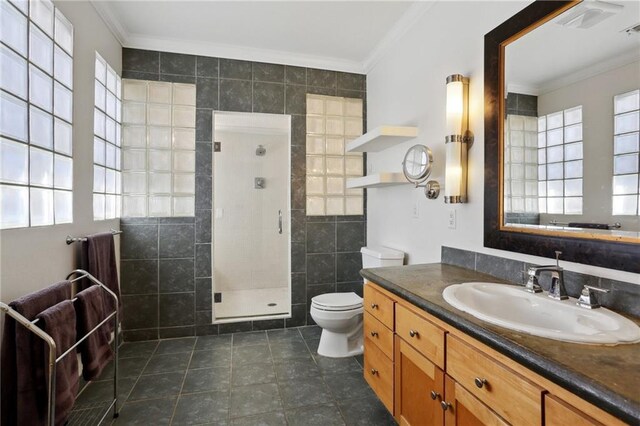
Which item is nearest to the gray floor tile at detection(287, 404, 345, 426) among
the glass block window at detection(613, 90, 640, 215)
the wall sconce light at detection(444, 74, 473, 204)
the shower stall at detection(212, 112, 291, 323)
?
the wall sconce light at detection(444, 74, 473, 204)

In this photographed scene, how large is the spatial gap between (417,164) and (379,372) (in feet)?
4.14

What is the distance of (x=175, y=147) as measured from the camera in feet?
8.78

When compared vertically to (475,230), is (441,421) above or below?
below

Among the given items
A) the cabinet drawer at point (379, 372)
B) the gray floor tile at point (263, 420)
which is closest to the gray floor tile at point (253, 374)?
the gray floor tile at point (263, 420)

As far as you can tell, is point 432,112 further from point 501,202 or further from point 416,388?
point 416,388

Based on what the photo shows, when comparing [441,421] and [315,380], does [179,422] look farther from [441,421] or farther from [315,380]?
[441,421]

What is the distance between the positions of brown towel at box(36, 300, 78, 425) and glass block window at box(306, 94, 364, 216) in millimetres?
1927

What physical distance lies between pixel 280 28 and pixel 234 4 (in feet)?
1.31

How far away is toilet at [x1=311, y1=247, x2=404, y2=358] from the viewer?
2.30 meters

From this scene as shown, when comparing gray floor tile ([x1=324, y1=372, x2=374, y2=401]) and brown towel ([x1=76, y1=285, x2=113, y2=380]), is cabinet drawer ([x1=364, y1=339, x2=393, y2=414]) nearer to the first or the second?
gray floor tile ([x1=324, y1=372, x2=374, y2=401])

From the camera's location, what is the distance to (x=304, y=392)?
6.35ft

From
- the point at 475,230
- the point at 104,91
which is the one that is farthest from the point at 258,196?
the point at 475,230

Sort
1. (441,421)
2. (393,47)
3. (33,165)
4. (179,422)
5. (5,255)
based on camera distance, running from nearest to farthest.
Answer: (441,421), (5,255), (33,165), (179,422), (393,47)

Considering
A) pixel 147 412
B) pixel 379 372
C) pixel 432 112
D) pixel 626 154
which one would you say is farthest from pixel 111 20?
pixel 626 154
